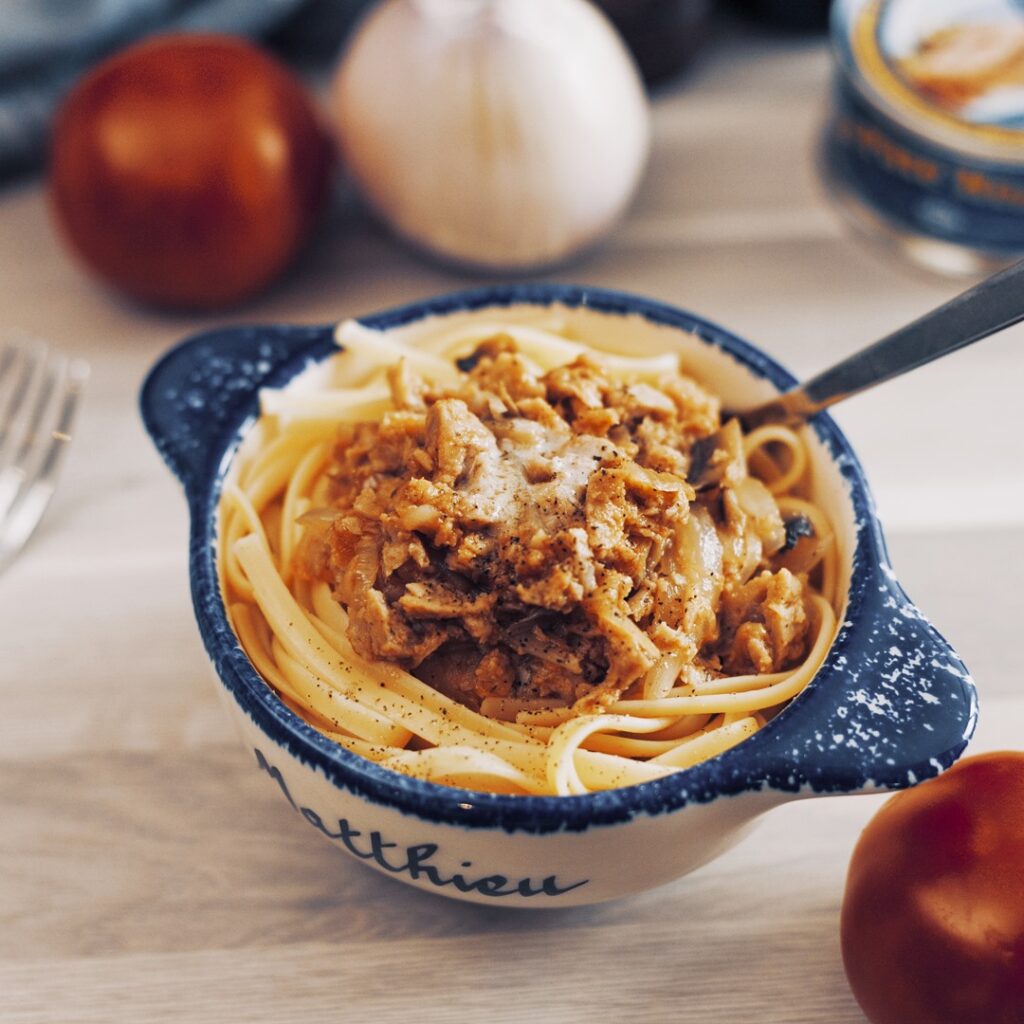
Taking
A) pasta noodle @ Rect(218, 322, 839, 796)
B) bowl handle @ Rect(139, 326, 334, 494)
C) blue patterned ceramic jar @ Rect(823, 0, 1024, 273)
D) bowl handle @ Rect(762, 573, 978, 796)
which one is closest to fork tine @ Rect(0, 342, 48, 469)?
bowl handle @ Rect(139, 326, 334, 494)

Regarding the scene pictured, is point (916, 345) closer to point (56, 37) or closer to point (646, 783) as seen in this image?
point (646, 783)

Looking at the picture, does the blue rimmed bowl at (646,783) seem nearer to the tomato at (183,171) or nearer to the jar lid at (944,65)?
the tomato at (183,171)

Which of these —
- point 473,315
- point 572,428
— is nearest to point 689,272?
point 473,315

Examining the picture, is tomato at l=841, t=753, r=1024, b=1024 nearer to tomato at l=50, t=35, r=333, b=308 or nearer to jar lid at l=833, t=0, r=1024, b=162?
jar lid at l=833, t=0, r=1024, b=162

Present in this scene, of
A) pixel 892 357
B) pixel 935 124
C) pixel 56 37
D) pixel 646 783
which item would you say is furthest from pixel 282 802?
pixel 56 37

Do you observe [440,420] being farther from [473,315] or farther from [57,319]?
[57,319]

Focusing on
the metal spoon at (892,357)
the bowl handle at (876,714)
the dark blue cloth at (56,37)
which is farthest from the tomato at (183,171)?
the bowl handle at (876,714)
